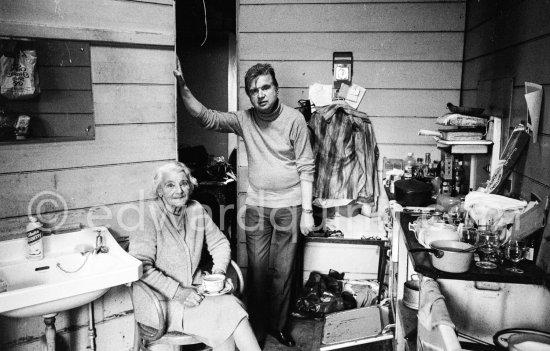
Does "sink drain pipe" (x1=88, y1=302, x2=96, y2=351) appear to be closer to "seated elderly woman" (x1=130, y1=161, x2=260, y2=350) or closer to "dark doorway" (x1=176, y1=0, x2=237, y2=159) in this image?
"seated elderly woman" (x1=130, y1=161, x2=260, y2=350)

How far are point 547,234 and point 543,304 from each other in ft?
0.95

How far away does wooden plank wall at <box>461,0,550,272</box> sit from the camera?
2.13 meters

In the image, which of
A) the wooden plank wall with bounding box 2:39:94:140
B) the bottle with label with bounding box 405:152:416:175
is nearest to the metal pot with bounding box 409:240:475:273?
the bottle with label with bounding box 405:152:416:175

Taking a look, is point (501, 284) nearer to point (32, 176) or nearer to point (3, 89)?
point (32, 176)

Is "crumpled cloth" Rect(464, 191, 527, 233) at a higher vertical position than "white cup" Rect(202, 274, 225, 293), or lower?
higher

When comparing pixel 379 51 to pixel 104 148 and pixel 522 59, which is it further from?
pixel 104 148

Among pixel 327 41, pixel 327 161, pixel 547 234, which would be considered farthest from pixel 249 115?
pixel 547 234

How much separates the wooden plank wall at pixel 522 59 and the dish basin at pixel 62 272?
6.46 feet

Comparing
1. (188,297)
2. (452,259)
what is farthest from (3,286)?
(452,259)

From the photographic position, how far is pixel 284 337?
3.25 meters

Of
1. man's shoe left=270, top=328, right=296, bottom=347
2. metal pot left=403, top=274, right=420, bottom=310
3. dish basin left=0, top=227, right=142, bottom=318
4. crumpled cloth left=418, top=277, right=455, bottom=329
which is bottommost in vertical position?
man's shoe left=270, top=328, right=296, bottom=347

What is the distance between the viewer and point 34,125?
245 cm

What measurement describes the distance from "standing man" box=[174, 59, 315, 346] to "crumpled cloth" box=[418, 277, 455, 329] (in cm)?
147

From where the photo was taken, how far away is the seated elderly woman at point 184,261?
2.42 meters
